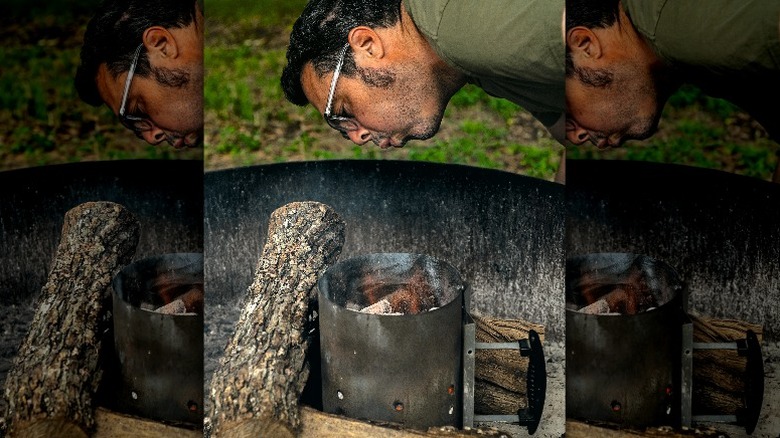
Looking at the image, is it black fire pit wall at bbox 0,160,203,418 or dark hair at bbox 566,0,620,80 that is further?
black fire pit wall at bbox 0,160,203,418

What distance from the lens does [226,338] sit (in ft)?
13.2

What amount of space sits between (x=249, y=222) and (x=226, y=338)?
1.62 ft

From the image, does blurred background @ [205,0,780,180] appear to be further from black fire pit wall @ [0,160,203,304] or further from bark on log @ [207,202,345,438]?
bark on log @ [207,202,345,438]

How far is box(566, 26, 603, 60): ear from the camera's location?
396 centimetres

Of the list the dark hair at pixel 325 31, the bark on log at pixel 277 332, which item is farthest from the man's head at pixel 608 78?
the bark on log at pixel 277 332

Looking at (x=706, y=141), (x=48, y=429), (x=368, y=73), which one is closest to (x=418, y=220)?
(x=368, y=73)

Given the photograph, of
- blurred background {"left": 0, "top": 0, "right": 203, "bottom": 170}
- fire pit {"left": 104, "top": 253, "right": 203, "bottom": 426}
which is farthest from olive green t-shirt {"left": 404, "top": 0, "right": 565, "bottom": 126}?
fire pit {"left": 104, "top": 253, "right": 203, "bottom": 426}

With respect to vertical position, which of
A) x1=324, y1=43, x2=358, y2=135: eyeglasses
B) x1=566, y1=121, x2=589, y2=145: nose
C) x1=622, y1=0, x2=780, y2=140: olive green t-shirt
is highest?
x1=622, y1=0, x2=780, y2=140: olive green t-shirt

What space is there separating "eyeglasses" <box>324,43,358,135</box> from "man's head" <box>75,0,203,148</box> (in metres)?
Answer: 0.54

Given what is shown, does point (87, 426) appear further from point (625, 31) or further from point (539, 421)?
point (625, 31)

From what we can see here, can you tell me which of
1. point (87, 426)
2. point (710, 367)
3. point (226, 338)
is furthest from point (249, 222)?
point (710, 367)

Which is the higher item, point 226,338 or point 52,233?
point 52,233

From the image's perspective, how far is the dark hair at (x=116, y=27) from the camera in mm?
3996

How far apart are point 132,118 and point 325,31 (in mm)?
881
